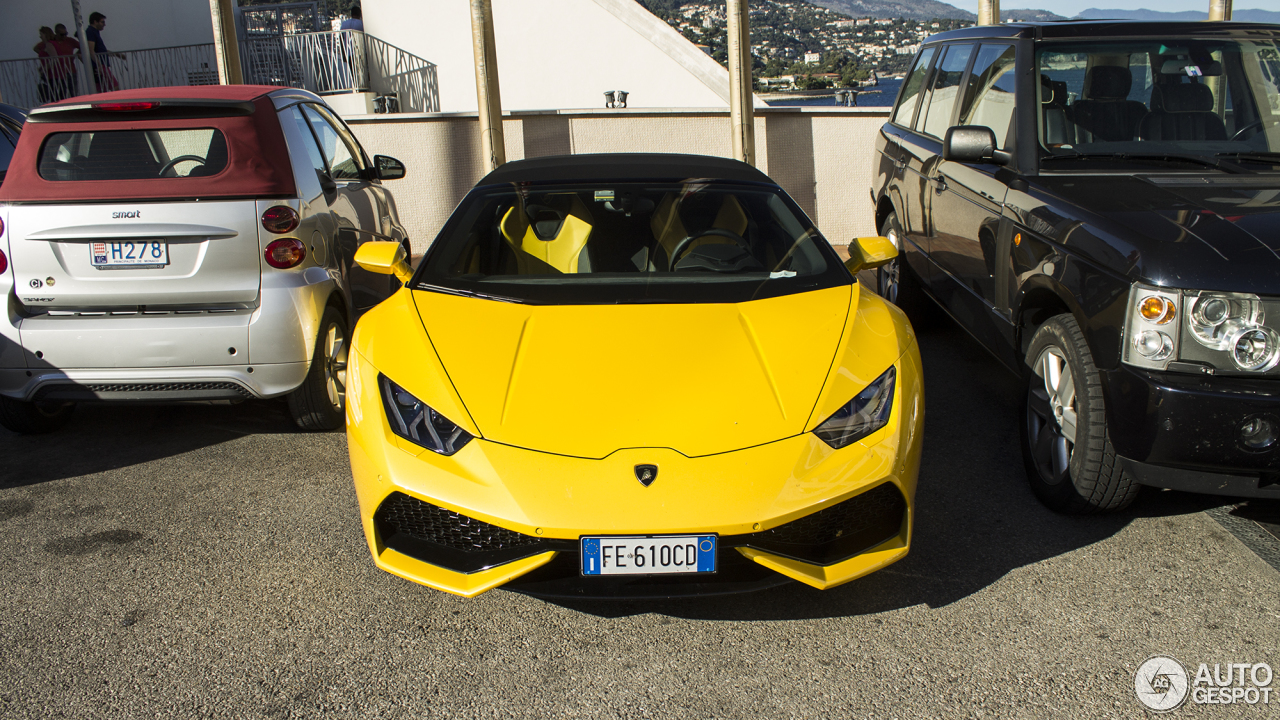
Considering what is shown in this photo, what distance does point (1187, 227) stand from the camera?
120 inches

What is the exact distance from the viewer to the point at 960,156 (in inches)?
163

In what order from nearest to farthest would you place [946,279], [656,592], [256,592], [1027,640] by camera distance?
1. [656,592]
2. [1027,640]
3. [256,592]
4. [946,279]

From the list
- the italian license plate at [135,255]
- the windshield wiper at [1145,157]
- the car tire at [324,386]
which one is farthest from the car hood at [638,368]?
the italian license plate at [135,255]

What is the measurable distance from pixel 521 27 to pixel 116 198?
473 inches

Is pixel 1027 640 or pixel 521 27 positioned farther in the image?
pixel 521 27

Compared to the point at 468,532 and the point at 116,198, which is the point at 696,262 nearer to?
the point at 468,532

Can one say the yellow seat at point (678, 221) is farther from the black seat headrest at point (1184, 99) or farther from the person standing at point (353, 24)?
the person standing at point (353, 24)

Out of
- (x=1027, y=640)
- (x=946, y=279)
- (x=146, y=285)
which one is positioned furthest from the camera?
(x=946, y=279)

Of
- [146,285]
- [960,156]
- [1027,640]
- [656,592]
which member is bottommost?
[1027,640]

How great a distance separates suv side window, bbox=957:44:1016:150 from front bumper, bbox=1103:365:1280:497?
1.75 m

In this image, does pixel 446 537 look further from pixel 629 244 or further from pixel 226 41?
pixel 226 41

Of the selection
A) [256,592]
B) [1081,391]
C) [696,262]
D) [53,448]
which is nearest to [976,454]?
[1081,391]

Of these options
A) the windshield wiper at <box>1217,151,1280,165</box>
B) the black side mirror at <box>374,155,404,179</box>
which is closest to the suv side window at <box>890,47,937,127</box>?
the windshield wiper at <box>1217,151,1280,165</box>

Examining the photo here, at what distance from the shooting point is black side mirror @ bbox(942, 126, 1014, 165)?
13.4 ft
